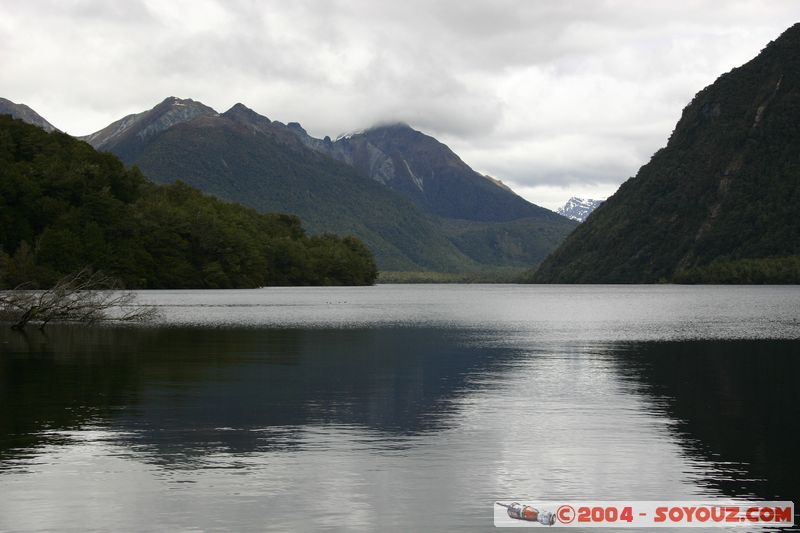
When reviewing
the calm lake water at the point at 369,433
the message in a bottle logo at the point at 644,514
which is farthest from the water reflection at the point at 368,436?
the message in a bottle logo at the point at 644,514

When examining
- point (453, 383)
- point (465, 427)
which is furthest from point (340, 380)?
point (465, 427)

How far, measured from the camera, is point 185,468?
23.8 m

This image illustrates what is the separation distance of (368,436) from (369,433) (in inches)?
21.5

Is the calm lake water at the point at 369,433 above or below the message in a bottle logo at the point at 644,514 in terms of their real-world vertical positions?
above

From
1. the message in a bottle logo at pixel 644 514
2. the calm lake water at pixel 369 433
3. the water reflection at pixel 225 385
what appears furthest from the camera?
the water reflection at pixel 225 385

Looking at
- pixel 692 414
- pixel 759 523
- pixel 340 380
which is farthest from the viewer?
pixel 340 380

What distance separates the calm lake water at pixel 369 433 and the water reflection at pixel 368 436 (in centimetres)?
9

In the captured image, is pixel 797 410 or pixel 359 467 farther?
pixel 797 410

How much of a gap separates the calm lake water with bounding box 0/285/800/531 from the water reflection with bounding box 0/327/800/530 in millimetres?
87

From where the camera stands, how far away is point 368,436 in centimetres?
2883

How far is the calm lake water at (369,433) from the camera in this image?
20703 mm

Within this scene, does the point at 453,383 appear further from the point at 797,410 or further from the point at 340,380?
the point at 797,410

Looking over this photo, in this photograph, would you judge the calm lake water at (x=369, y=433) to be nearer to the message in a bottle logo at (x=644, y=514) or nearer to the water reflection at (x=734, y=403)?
the water reflection at (x=734, y=403)

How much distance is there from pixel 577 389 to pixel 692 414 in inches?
313
